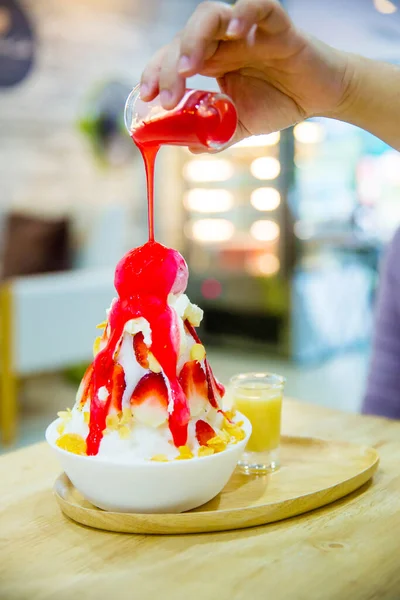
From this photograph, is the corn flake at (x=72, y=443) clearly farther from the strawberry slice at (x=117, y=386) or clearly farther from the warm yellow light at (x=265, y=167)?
the warm yellow light at (x=265, y=167)

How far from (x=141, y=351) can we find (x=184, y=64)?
0.44 m

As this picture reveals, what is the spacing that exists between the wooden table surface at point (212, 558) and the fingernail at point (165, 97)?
0.65 metres

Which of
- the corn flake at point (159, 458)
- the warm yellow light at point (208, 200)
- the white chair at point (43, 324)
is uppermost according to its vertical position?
the warm yellow light at point (208, 200)

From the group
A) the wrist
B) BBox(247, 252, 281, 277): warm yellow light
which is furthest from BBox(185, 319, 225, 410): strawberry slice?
BBox(247, 252, 281, 277): warm yellow light

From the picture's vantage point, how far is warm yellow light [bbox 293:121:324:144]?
562 cm

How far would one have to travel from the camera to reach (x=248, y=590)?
3.08 ft

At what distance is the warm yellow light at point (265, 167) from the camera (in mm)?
5746

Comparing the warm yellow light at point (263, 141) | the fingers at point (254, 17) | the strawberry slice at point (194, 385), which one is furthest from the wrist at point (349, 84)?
the warm yellow light at point (263, 141)

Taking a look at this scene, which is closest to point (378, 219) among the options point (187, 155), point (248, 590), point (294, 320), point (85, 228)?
point (294, 320)

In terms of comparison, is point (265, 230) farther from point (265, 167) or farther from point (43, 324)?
point (43, 324)

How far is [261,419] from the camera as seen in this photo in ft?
4.73

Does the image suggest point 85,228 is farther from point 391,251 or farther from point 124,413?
point 124,413

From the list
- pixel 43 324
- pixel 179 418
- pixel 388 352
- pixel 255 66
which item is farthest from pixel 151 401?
pixel 43 324

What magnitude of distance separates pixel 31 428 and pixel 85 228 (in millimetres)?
1479
